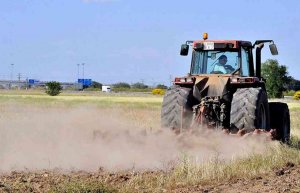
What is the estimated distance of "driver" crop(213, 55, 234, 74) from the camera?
1273 cm

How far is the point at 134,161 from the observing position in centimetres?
1009

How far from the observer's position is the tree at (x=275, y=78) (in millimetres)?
81250

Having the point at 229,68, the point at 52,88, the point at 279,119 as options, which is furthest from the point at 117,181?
the point at 52,88

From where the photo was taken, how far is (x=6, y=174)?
8.87 meters

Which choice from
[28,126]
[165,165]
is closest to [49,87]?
[28,126]

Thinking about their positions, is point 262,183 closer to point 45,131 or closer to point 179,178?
point 179,178

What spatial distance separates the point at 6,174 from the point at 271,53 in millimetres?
6747

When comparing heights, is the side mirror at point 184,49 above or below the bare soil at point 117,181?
above

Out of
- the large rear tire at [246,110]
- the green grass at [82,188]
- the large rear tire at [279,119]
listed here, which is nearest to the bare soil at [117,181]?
the green grass at [82,188]

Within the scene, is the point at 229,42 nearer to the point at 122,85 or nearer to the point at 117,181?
the point at 117,181

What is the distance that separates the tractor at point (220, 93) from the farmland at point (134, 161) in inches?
21.5

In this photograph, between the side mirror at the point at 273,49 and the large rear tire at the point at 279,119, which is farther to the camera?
the large rear tire at the point at 279,119

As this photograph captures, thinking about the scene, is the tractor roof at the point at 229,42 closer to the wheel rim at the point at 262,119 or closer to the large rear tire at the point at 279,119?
the wheel rim at the point at 262,119

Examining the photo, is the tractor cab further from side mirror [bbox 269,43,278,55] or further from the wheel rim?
the wheel rim
